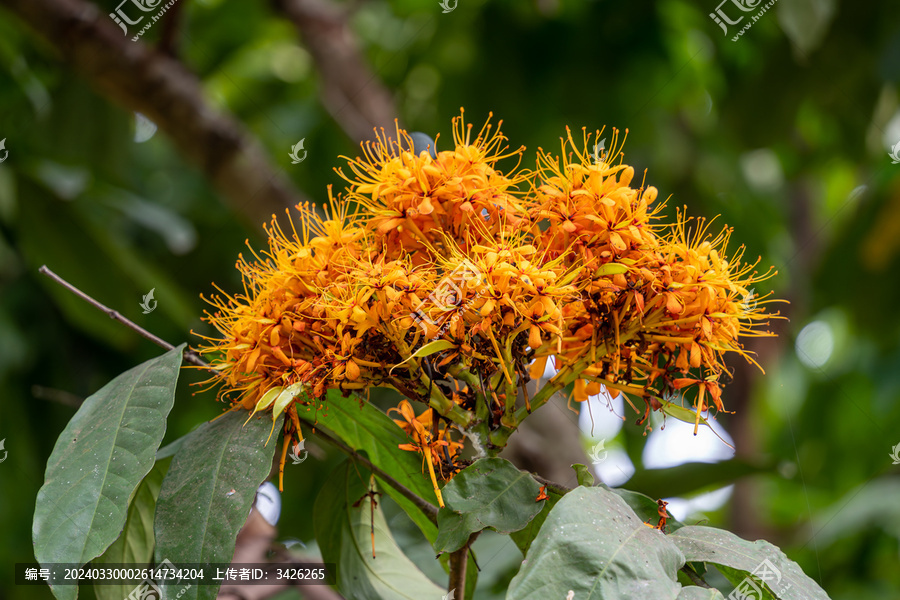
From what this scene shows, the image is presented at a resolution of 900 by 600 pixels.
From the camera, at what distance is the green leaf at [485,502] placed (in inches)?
38.6

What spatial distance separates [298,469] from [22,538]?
1.50 m

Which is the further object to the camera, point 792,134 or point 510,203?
point 792,134

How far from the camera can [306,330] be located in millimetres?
1118

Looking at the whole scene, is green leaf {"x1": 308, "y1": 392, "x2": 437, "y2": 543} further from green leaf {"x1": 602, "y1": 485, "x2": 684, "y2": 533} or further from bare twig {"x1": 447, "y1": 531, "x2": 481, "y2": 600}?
green leaf {"x1": 602, "y1": 485, "x2": 684, "y2": 533}

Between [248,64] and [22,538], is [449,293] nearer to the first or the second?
[22,538]

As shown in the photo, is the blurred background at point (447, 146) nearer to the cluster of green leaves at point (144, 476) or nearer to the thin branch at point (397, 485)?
the thin branch at point (397, 485)

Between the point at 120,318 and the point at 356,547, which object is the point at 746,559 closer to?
the point at 356,547

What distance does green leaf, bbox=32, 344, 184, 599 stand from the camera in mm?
936

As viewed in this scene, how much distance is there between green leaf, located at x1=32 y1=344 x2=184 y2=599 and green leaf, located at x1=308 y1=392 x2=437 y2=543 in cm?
24

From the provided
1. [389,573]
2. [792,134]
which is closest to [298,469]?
[389,573]

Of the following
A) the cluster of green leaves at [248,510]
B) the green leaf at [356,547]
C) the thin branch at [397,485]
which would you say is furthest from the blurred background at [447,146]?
the cluster of green leaves at [248,510]

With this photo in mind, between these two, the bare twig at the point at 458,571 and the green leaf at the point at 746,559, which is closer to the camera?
the green leaf at the point at 746,559

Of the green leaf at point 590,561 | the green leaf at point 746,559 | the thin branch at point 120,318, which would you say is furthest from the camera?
the thin branch at point 120,318

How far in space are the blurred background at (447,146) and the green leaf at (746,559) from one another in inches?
36.8
